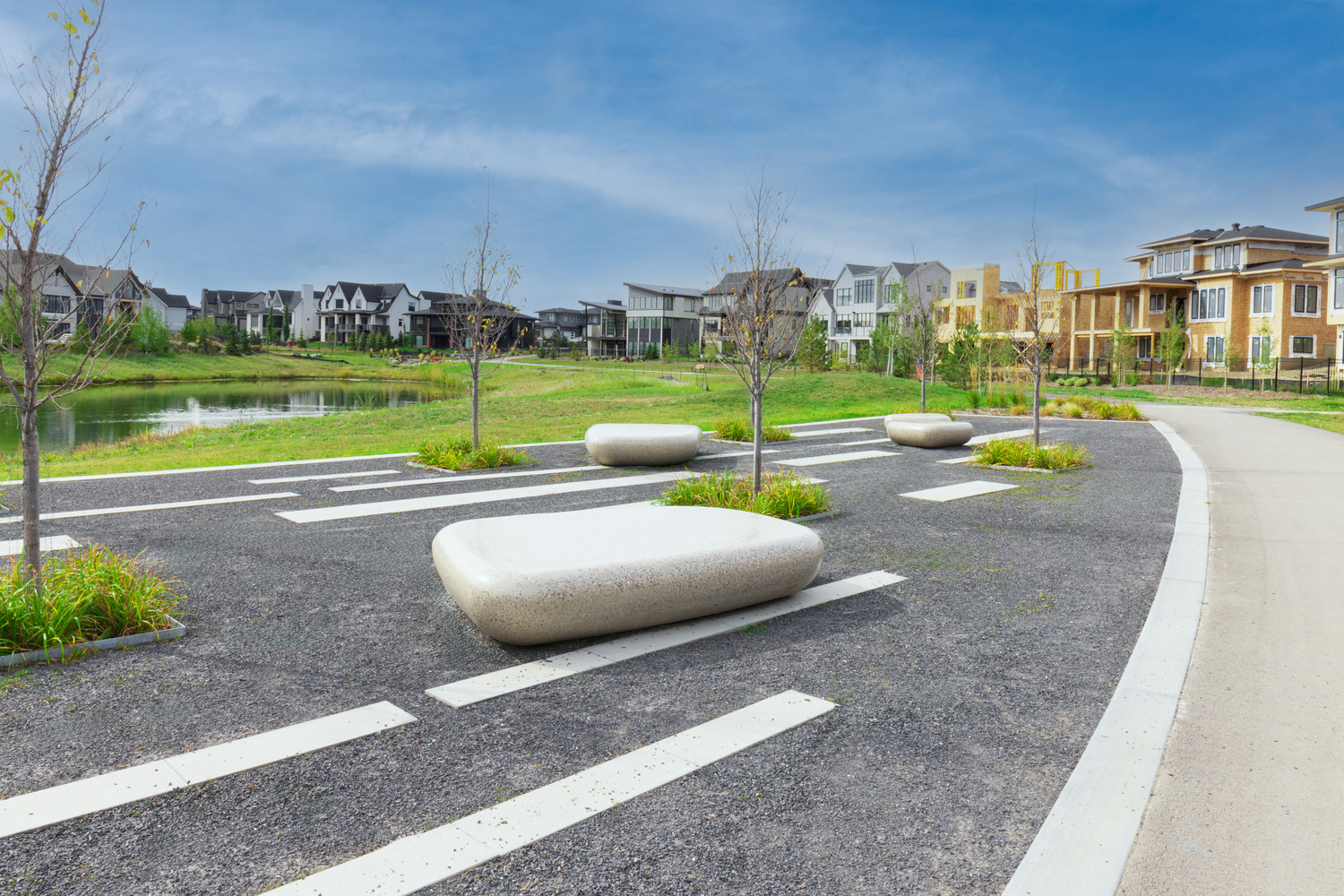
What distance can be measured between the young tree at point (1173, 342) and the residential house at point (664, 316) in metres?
43.8

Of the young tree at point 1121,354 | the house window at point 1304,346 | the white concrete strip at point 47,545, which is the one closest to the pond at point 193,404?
the white concrete strip at point 47,545

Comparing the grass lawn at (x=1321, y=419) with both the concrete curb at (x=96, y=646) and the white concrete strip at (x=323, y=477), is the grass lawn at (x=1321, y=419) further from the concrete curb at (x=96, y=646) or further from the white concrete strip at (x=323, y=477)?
the concrete curb at (x=96, y=646)

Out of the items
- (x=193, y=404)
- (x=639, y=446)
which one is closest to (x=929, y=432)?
(x=639, y=446)

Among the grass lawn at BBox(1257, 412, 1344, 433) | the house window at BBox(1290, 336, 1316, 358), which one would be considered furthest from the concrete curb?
the house window at BBox(1290, 336, 1316, 358)

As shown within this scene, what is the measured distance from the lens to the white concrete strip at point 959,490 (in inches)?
413

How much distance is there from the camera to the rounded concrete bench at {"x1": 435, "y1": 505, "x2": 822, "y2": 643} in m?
4.92

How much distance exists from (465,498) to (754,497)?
347cm

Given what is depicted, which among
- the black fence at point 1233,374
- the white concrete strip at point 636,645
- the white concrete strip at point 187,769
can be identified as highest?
the black fence at point 1233,374

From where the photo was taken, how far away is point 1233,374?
47938 mm

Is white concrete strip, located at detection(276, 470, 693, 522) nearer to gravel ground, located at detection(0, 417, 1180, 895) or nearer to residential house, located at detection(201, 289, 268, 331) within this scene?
gravel ground, located at detection(0, 417, 1180, 895)

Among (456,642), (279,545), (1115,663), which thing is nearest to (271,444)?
(279,545)

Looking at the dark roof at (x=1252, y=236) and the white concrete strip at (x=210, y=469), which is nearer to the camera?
the white concrete strip at (x=210, y=469)

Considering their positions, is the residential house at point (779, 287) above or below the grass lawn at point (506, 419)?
above

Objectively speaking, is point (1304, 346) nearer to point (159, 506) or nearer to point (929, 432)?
point (929, 432)
